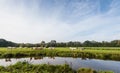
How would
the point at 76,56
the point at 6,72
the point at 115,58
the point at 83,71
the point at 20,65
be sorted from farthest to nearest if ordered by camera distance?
1. the point at 76,56
2. the point at 115,58
3. the point at 20,65
4. the point at 83,71
5. the point at 6,72

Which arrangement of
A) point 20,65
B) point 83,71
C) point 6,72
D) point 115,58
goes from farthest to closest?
point 115,58, point 20,65, point 83,71, point 6,72

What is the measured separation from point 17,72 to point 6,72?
128 centimetres

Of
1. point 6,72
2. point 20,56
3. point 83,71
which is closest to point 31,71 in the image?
point 6,72

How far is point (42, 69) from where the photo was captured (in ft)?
80.9

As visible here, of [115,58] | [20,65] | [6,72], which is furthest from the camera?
[115,58]

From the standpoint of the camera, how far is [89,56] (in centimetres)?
4709

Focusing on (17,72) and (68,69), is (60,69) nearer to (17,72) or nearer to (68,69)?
(68,69)

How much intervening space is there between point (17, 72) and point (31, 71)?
6.46 ft

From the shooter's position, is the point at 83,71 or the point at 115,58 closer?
the point at 83,71

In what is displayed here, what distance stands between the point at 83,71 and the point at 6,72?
30.9 feet

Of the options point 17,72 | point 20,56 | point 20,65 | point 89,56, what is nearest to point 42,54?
point 20,56

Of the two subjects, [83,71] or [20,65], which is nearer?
[83,71]

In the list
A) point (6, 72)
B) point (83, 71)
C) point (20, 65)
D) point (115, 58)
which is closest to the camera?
point (6, 72)

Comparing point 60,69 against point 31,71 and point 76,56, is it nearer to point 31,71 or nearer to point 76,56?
point 31,71
